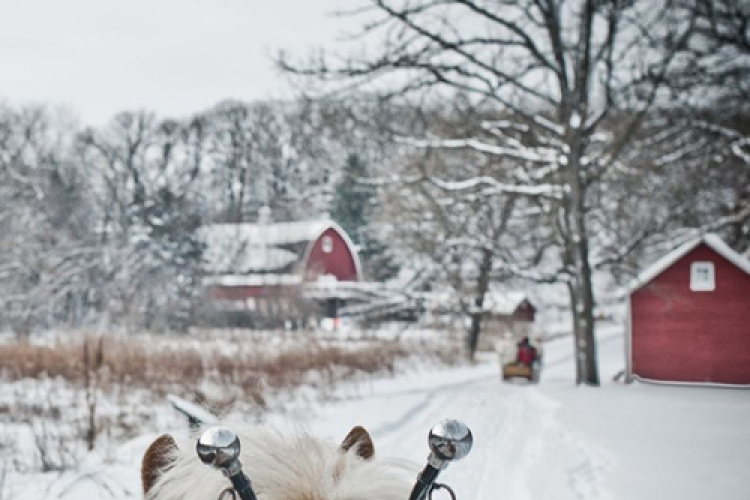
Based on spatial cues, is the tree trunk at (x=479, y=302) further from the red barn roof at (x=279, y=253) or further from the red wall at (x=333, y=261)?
the red barn roof at (x=279, y=253)

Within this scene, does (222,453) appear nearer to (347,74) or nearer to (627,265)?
(347,74)

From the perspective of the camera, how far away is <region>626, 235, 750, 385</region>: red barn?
2.71 metres

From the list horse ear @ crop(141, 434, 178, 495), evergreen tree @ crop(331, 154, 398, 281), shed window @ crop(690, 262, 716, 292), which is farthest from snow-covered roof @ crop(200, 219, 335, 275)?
horse ear @ crop(141, 434, 178, 495)

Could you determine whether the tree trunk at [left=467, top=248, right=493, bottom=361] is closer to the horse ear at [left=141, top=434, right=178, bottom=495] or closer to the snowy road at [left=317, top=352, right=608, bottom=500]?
the snowy road at [left=317, top=352, right=608, bottom=500]

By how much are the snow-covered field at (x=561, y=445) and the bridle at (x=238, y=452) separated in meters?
0.21

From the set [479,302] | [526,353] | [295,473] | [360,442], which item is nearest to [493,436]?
[526,353]

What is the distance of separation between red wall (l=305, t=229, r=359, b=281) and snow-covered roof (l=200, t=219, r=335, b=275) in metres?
0.15

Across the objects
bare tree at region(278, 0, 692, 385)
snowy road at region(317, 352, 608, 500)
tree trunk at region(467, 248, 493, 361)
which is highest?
bare tree at region(278, 0, 692, 385)

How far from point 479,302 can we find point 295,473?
1085 centimetres

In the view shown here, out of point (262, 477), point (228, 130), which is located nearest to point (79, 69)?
point (228, 130)

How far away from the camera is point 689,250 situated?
521 centimetres

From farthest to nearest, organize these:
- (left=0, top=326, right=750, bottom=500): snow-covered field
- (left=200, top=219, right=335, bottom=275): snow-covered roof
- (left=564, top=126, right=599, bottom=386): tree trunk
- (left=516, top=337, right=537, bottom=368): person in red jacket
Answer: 1. (left=516, top=337, right=537, bottom=368): person in red jacket
2. (left=564, top=126, right=599, bottom=386): tree trunk
3. (left=200, top=219, right=335, bottom=275): snow-covered roof
4. (left=0, top=326, right=750, bottom=500): snow-covered field

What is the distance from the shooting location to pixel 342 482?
2.09 ft

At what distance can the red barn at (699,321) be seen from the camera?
2707 millimetres
